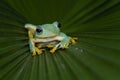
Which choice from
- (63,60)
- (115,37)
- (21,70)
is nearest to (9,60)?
(21,70)

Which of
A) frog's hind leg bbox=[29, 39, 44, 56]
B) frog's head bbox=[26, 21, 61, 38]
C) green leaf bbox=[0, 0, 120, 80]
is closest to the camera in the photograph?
green leaf bbox=[0, 0, 120, 80]

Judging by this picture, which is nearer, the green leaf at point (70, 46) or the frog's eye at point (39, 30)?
the green leaf at point (70, 46)

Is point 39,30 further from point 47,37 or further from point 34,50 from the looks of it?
point 34,50

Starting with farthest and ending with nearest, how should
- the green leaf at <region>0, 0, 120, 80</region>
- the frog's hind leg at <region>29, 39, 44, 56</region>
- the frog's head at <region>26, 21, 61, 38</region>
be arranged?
1. the frog's head at <region>26, 21, 61, 38</region>
2. the frog's hind leg at <region>29, 39, 44, 56</region>
3. the green leaf at <region>0, 0, 120, 80</region>

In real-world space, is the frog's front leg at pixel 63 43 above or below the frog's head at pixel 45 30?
below

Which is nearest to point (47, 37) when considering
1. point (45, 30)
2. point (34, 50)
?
point (45, 30)

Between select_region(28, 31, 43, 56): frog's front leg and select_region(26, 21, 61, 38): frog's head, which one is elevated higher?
select_region(26, 21, 61, 38): frog's head
